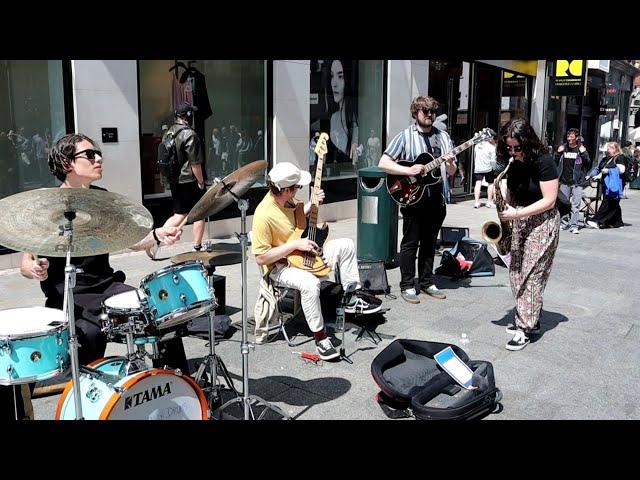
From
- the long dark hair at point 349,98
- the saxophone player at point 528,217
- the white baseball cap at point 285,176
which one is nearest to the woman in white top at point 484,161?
the long dark hair at point 349,98

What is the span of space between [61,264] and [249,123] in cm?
645

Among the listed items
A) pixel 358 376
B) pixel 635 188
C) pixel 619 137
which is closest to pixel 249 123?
pixel 358 376

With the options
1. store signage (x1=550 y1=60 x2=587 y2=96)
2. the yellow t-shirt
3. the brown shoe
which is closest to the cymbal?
the yellow t-shirt

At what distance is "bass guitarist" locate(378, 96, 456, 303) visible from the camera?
→ 591 cm

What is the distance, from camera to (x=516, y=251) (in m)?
5.00

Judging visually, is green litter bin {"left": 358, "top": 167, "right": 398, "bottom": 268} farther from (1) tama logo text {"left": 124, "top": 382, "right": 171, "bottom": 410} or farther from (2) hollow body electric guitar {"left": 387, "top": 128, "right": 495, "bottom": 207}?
(1) tama logo text {"left": 124, "top": 382, "right": 171, "bottom": 410}

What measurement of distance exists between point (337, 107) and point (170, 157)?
15.0 feet

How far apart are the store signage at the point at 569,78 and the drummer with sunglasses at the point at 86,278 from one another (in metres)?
17.8

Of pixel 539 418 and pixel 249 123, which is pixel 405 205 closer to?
pixel 539 418

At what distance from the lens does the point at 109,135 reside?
25.1ft

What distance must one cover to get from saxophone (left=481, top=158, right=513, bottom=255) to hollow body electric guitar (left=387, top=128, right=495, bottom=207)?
860 millimetres

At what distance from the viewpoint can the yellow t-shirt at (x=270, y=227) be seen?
4.68 metres

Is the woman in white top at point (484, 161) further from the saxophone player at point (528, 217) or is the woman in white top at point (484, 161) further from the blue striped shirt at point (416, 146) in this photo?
the saxophone player at point (528, 217)

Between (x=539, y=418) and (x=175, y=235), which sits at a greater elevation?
(x=175, y=235)
